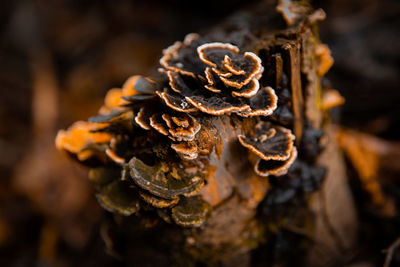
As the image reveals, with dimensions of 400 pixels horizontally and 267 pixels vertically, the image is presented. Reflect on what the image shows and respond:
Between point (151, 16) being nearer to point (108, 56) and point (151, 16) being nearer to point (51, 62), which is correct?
point (108, 56)

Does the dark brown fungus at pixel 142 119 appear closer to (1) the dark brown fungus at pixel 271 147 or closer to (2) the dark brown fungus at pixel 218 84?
(2) the dark brown fungus at pixel 218 84

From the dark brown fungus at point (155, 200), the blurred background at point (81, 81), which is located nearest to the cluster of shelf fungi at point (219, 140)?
the dark brown fungus at point (155, 200)

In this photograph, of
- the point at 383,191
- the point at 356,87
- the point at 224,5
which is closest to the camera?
the point at 383,191

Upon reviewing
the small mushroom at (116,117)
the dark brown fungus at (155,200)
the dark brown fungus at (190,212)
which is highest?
the small mushroom at (116,117)

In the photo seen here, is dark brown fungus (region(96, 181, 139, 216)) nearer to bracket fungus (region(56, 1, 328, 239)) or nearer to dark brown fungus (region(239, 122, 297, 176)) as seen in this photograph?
bracket fungus (region(56, 1, 328, 239))

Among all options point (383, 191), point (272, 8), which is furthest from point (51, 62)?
point (383, 191)

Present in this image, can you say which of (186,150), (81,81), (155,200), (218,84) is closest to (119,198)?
(155,200)

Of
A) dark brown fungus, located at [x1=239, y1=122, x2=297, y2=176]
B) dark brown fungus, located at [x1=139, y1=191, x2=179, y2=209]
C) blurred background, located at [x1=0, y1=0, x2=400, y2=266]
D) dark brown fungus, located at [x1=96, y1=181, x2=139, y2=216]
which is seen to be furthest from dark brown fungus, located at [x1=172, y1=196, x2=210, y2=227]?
blurred background, located at [x1=0, y1=0, x2=400, y2=266]
